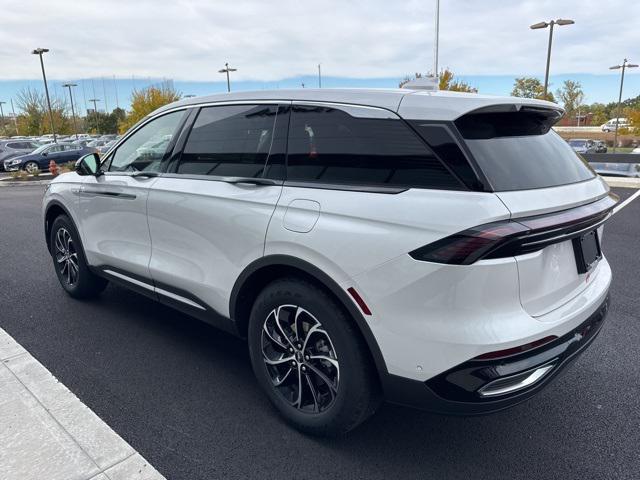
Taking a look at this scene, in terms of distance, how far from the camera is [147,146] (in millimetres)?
3773

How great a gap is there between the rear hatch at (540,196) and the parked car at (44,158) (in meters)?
24.7

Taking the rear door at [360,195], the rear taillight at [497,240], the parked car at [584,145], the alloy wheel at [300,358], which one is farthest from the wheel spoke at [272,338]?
the parked car at [584,145]

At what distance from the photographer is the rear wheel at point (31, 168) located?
869 inches

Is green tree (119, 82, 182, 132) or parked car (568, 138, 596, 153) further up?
green tree (119, 82, 182, 132)

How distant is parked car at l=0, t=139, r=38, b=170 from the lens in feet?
85.6

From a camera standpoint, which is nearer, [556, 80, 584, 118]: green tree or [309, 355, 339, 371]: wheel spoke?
[309, 355, 339, 371]: wheel spoke

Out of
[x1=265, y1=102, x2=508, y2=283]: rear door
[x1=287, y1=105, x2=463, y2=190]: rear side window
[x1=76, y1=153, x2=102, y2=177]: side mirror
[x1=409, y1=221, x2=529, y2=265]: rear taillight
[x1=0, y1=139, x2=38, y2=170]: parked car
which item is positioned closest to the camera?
[x1=409, y1=221, x2=529, y2=265]: rear taillight

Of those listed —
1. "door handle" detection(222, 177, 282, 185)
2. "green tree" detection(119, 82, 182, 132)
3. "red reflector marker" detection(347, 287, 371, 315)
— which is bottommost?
"red reflector marker" detection(347, 287, 371, 315)

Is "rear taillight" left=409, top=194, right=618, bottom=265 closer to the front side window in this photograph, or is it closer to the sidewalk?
the sidewalk

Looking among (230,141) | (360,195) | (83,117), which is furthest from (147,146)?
(83,117)

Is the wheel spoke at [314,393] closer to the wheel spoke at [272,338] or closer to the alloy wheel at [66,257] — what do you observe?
the wheel spoke at [272,338]

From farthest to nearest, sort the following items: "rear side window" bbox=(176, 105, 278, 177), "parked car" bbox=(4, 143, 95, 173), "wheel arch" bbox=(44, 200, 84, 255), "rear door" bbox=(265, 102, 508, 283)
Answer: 1. "parked car" bbox=(4, 143, 95, 173)
2. "wheel arch" bbox=(44, 200, 84, 255)
3. "rear side window" bbox=(176, 105, 278, 177)
4. "rear door" bbox=(265, 102, 508, 283)

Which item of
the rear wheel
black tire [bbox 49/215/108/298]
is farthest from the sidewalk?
the rear wheel

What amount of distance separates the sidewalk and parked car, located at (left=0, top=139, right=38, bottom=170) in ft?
90.2
